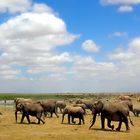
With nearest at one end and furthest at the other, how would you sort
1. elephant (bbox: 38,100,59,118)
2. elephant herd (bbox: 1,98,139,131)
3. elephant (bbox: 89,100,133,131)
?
elephant (bbox: 89,100,133,131) < elephant herd (bbox: 1,98,139,131) < elephant (bbox: 38,100,59,118)

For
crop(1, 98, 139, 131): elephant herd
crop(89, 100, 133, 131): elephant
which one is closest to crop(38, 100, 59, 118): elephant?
crop(1, 98, 139, 131): elephant herd

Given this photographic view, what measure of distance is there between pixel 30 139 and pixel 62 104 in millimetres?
33820

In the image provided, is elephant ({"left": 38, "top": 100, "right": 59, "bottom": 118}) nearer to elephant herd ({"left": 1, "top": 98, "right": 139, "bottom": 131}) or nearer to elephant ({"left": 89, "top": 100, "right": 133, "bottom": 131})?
elephant herd ({"left": 1, "top": 98, "right": 139, "bottom": 131})

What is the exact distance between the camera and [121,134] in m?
32.0

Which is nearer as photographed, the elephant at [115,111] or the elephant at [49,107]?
the elephant at [115,111]

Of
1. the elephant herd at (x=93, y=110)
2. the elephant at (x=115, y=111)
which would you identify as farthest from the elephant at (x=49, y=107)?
the elephant at (x=115, y=111)

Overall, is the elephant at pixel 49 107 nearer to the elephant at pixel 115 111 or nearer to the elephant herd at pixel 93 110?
the elephant herd at pixel 93 110

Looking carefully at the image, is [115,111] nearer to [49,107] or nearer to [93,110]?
[93,110]

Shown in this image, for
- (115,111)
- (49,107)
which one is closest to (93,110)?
(115,111)

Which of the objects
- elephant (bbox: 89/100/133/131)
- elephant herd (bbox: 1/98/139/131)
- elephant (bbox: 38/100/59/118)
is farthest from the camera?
elephant (bbox: 38/100/59/118)

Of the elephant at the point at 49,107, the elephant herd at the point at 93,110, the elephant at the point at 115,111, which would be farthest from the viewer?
the elephant at the point at 49,107

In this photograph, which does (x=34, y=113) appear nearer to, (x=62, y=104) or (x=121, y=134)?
(x=121, y=134)

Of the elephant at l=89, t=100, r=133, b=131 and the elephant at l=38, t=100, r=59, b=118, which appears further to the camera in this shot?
the elephant at l=38, t=100, r=59, b=118

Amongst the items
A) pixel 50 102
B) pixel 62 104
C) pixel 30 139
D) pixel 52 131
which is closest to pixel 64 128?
pixel 52 131
